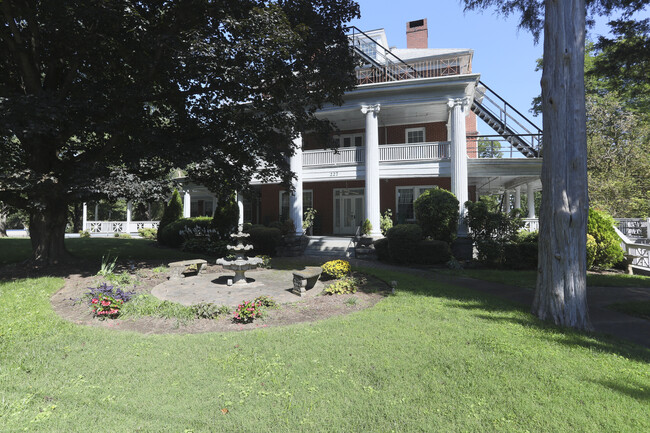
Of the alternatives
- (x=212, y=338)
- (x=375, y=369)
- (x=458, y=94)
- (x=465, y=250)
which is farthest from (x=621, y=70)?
(x=212, y=338)

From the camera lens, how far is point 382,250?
1335 cm

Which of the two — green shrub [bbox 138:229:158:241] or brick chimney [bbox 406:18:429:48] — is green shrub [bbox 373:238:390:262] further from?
brick chimney [bbox 406:18:429:48]

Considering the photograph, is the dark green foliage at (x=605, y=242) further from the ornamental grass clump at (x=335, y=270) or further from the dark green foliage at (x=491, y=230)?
the ornamental grass clump at (x=335, y=270)

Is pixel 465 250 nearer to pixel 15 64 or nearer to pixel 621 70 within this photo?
pixel 621 70

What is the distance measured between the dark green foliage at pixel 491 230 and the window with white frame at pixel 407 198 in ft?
19.3

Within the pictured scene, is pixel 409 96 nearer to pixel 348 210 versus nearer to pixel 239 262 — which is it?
pixel 348 210

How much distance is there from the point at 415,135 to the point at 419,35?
36.4 feet

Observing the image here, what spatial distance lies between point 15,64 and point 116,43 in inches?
142

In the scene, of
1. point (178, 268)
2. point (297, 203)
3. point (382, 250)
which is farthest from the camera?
point (297, 203)

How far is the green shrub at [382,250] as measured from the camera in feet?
43.4

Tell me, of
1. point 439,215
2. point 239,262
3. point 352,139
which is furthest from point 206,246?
point 352,139

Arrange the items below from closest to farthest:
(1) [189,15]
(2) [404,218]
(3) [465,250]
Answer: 1. (1) [189,15]
2. (3) [465,250]
3. (2) [404,218]

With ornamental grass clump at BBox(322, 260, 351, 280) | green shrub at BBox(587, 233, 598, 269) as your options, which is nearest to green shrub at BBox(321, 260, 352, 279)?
ornamental grass clump at BBox(322, 260, 351, 280)

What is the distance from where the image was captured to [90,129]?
9.20 meters
